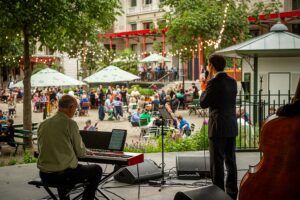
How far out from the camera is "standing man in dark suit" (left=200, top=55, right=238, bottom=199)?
5.71m

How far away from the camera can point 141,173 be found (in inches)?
287

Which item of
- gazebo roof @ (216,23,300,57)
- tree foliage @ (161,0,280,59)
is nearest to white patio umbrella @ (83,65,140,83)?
tree foliage @ (161,0,280,59)

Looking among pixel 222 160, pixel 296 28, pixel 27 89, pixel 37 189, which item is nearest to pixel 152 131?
pixel 27 89

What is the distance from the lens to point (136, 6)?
51.4 meters

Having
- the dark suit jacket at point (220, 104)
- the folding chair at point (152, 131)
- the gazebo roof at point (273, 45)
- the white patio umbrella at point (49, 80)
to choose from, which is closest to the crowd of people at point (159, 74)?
the white patio umbrella at point (49, 80)

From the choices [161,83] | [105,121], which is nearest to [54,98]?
[105,121]

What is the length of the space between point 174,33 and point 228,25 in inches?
128

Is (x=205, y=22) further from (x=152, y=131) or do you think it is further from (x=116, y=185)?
(x=116, y=185)

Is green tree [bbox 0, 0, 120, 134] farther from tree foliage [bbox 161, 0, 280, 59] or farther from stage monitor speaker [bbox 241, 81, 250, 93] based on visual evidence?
tree foliage [bbox 161, 0, 280, 59]

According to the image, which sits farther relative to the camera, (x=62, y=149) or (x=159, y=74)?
(x=159, y=74)

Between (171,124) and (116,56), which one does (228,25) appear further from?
(116,56)

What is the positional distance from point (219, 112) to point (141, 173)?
2118mm

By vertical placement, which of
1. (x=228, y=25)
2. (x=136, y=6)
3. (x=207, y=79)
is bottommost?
(x=207, y=79)

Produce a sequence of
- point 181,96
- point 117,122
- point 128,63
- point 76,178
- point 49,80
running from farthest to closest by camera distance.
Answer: point 128,63 → point 181,96 → point 117,122 → point 49,80 → point 76,178
